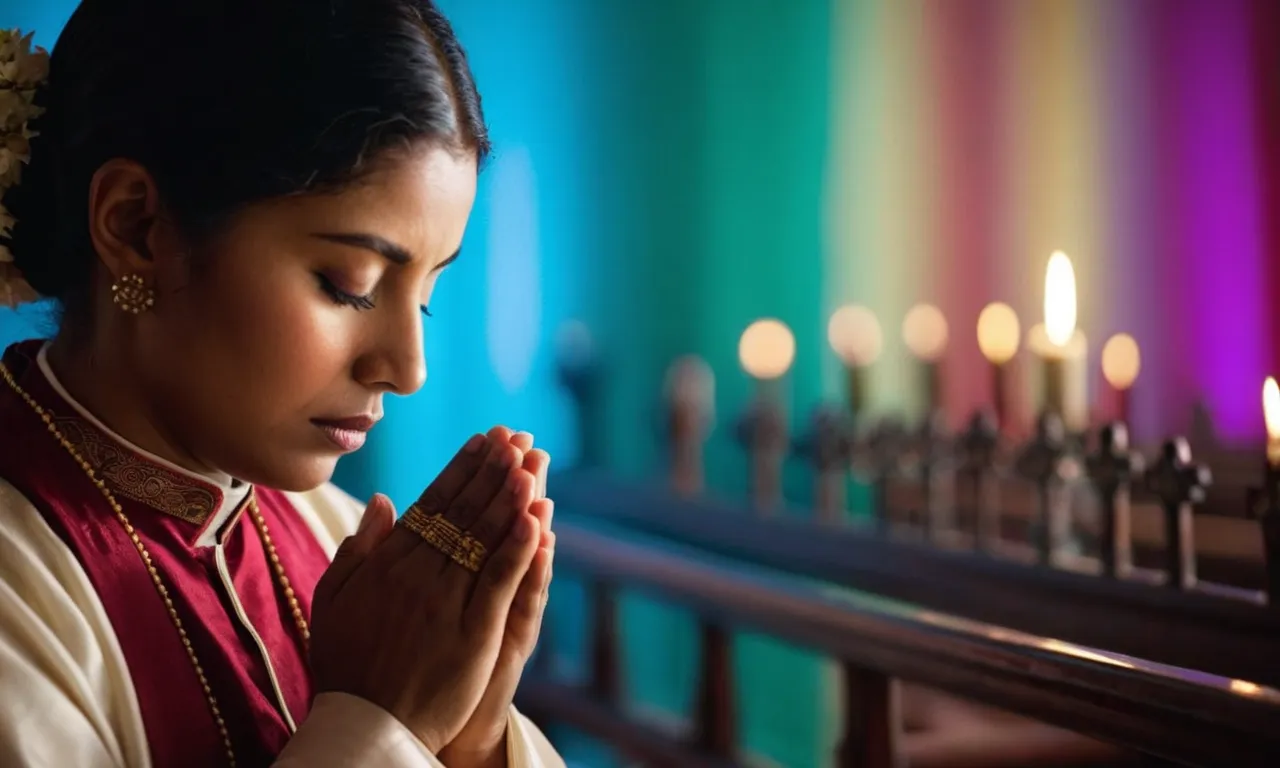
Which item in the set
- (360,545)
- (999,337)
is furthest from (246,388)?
(999,337)

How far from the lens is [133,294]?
111 cm

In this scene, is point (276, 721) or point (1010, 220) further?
point (1010, 220)

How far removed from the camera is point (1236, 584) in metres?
2.41

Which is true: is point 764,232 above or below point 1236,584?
above

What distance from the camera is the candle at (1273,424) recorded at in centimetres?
171

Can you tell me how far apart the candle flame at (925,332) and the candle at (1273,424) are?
6.12 feet

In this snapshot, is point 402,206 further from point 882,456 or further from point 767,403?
point 767,403

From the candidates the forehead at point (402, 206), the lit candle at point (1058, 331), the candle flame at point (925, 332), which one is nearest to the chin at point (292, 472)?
the forehead at point (402, 206)

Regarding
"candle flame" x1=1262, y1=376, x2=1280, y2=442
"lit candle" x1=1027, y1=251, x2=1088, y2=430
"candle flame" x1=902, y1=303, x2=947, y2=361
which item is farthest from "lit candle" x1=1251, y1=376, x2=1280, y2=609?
A: "candle flame" x1=902, y1=303, x2=947, y2=361

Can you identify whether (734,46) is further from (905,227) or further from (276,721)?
(276,721)

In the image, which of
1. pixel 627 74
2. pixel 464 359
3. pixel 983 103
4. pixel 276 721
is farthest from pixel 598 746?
pixel 276 721

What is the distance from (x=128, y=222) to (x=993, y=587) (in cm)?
150

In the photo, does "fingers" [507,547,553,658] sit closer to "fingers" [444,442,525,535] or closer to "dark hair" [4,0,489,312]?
"fingers" [444,442,525,535]

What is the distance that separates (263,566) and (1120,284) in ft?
11.5
